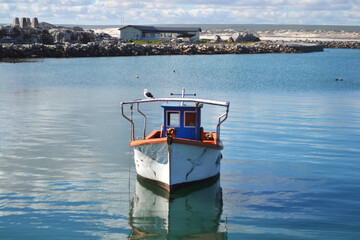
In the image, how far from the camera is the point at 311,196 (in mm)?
16578

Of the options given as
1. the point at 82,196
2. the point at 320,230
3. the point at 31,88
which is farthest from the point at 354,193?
the point at 31,88

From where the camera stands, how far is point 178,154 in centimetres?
1623

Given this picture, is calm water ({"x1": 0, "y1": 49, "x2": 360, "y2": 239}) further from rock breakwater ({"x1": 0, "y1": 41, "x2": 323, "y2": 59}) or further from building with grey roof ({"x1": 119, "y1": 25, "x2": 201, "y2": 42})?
building with grey roof ({"x1": 119, "y1": 25, "x2": 201, "y2": 42})

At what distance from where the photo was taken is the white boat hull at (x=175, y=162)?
640 inches

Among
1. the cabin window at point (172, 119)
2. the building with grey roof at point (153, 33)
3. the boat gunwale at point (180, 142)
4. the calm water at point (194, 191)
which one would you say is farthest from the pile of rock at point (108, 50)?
the boat gunwale at point (180, 142)

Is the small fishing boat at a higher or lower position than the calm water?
higher

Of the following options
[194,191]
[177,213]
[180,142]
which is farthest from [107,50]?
[177,213]

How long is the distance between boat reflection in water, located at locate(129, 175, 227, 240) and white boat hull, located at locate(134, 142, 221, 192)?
1.26ft

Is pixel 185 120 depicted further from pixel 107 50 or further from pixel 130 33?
pixel 130 33

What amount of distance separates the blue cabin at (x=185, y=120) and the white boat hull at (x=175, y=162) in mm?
1131

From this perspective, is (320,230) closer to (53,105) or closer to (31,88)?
(53,105)

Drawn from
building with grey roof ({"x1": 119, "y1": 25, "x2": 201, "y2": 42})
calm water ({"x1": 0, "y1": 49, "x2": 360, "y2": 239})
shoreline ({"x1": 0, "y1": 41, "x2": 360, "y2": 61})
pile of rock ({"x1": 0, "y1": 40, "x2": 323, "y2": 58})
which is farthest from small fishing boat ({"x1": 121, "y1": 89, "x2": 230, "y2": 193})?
building with grey roof ({"x1": 119, "y1": 25, "x2": 201, "y2": 42})

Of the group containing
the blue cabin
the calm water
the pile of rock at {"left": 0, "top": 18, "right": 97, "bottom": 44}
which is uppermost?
the pile of rock at {"left": 0, "top": 18, "right": 97, "bottom": 44}

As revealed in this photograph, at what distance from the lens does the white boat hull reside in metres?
16.2
